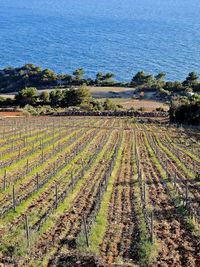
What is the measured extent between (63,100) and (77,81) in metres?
49.7

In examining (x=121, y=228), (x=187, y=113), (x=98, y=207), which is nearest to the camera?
(x=121, y=228)

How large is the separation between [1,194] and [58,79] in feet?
444

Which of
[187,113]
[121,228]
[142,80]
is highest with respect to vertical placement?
[142,80]

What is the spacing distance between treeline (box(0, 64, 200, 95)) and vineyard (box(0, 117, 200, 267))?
300 ft

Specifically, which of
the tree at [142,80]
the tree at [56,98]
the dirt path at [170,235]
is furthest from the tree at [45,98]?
the dirt path at [170,235]

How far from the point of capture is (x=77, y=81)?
150 metres

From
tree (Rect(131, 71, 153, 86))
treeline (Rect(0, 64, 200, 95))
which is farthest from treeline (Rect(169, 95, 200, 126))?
tree (Rect(131, 71, 153, 86))

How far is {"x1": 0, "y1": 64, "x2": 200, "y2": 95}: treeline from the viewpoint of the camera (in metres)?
130

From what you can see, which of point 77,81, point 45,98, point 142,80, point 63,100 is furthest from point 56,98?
point 142,80

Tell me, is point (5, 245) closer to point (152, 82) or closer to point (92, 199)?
point (92, 199)

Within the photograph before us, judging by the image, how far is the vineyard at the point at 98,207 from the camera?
14.8 m

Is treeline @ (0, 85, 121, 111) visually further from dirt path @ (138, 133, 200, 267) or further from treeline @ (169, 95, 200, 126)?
dirt path @ (138, 133, 200, 267)

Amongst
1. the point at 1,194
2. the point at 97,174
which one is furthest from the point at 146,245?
the point at 97,174

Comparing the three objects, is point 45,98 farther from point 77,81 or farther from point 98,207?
point 98,207
